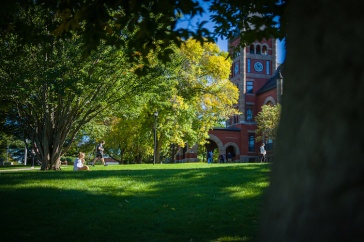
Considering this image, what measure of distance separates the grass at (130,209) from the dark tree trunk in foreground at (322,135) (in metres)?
3.88

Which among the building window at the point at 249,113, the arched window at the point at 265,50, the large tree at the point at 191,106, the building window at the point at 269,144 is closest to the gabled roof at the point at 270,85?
the building window at the point at 249,113

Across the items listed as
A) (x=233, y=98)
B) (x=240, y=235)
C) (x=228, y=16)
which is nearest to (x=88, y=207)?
(x=240, y=235)

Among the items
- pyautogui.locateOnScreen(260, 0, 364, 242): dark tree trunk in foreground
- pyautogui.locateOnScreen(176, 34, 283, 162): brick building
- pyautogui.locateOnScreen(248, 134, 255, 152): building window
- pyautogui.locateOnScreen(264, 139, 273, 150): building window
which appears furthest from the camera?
pyautogui.locateOnScreen(248, 134, 255, 152): building window

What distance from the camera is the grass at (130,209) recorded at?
5.06 meters

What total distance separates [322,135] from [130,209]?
229 inches

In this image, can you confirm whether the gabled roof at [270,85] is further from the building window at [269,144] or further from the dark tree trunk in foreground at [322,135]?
the dark tree trunk in foreground at [322,135]

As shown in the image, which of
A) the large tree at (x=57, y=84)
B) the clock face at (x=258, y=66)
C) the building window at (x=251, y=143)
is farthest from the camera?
the clock face at (x=258, y=66)

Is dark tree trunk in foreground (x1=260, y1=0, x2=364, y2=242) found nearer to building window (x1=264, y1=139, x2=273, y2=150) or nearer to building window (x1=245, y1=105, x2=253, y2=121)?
building window (x1=264, y1=139, x2=273, y2=150)

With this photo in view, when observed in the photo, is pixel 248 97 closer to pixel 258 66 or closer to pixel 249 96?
pixel 249 96

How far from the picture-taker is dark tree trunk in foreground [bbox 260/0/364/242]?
40.2 inches

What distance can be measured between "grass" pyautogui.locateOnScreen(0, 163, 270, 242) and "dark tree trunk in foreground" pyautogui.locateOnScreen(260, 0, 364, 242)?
388cm

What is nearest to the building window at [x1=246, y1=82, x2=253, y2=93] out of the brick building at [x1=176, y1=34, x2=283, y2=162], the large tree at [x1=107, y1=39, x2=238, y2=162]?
the brick building at [x1=176, y1=34, x2=283, y2=162]

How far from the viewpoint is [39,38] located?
6172 millimetres

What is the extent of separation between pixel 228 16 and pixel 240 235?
389cm
